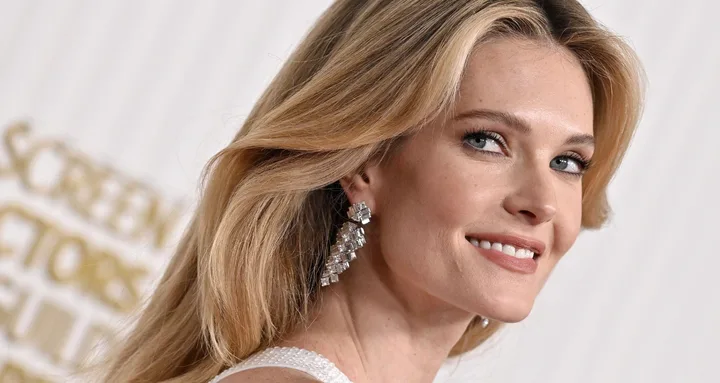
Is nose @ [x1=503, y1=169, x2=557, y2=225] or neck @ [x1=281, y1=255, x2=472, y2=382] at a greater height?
nose @ [x1=503, y1=169, x2=557, y2=225]

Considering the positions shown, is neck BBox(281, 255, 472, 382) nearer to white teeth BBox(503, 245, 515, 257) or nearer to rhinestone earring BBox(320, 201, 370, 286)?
rhinestone earring BBox(320, 201, 370, 286)

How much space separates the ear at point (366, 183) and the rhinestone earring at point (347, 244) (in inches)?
0.5

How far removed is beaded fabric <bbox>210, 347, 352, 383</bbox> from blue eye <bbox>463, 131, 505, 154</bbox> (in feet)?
1.49

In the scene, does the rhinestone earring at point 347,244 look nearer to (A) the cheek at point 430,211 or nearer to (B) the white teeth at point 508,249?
(A) the cheek at point 430,211

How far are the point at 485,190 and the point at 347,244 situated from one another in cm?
29

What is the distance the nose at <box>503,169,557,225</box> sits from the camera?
1895 millimetres

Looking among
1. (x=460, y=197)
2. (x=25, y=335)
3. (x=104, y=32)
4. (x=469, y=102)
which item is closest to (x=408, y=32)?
(x=469, y=102)

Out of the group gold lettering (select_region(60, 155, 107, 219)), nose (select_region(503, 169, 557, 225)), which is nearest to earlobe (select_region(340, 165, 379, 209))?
nose (select_region(503, 169, 557, 225))

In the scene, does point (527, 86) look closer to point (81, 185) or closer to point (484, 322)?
point (484, 322)

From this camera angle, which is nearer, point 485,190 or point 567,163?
point 485,190

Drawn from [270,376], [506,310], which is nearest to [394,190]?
[506,310]

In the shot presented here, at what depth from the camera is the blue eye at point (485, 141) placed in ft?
6.32

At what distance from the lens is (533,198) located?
6.22 feet

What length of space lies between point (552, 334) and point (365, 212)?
61.3 inches
